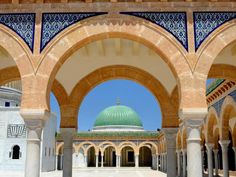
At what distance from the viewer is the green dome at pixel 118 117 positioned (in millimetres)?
35406

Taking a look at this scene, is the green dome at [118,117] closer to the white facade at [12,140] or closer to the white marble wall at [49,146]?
the white marble wall at [49,146]

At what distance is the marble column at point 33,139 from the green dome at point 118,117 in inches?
1174

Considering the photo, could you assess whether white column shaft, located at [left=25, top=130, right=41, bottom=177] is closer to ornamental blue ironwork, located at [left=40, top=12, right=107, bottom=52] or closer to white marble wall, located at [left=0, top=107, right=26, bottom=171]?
ornamental blue ironwork, located at [left=40, top=12, right=107, bottom=52]

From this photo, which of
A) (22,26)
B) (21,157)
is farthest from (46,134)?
(22,26)

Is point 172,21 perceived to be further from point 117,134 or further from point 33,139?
point 117,134

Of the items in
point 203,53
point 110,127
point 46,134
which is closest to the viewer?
point 203,53

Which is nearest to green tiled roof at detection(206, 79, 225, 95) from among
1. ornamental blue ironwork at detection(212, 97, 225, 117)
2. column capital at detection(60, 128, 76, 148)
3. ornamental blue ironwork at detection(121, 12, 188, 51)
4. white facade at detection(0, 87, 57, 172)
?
ornamental blue ironwork at detection(212, 97, 225, 117)

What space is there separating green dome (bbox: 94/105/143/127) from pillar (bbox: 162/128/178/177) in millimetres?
27381

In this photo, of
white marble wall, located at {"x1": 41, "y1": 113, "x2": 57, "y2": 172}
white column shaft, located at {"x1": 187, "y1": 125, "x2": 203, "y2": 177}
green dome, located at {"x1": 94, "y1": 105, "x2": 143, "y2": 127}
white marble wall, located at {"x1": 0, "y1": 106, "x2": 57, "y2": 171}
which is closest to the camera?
white column shaft, located at {"x1": 187, "y1": 125, "x2": 203, "y2": 177}

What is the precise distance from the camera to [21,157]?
2252 cm

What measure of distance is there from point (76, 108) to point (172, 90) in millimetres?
2323

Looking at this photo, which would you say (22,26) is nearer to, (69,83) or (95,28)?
(95,28)

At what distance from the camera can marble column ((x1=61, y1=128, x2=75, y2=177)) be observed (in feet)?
25.3

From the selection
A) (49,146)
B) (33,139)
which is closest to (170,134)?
(33,139)
